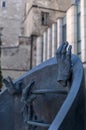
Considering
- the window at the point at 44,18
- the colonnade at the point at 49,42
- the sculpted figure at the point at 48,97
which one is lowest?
the sculpted figure at the point at 48,97

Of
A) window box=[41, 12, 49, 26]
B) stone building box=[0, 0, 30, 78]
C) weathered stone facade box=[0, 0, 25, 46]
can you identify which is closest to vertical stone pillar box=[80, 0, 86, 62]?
window box=[41, 12, 49, 26]

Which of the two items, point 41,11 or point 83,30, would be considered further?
point 41,11

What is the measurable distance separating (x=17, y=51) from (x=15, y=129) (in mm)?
22734

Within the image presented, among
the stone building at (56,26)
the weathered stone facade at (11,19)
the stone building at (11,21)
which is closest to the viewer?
the stone building at (56,26)

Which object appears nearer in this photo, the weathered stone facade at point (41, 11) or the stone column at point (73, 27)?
the stone column at point (73, 27)

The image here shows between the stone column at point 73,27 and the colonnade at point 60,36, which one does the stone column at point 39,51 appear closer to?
the colonnade at point 60,36

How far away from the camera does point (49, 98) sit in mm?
5773

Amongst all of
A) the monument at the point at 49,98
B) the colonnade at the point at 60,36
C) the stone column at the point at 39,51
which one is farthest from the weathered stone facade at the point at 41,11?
the monument at the point at 49,98

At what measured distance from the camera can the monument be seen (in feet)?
15.7

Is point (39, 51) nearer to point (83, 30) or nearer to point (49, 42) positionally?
point (49, 42)

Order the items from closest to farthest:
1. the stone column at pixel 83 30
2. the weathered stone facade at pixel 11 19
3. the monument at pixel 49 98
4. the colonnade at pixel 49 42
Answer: the monument at pixel 49 98 < the stone column at pixel 83 30 < the colonnade at pixel 49 42 < the weathered stone facade at pixel 11 19

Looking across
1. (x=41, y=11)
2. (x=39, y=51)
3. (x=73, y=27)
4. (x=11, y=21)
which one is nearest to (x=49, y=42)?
(x=39, y=51)

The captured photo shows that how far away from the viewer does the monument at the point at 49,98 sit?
477 cm

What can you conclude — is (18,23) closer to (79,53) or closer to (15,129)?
(79,53)
